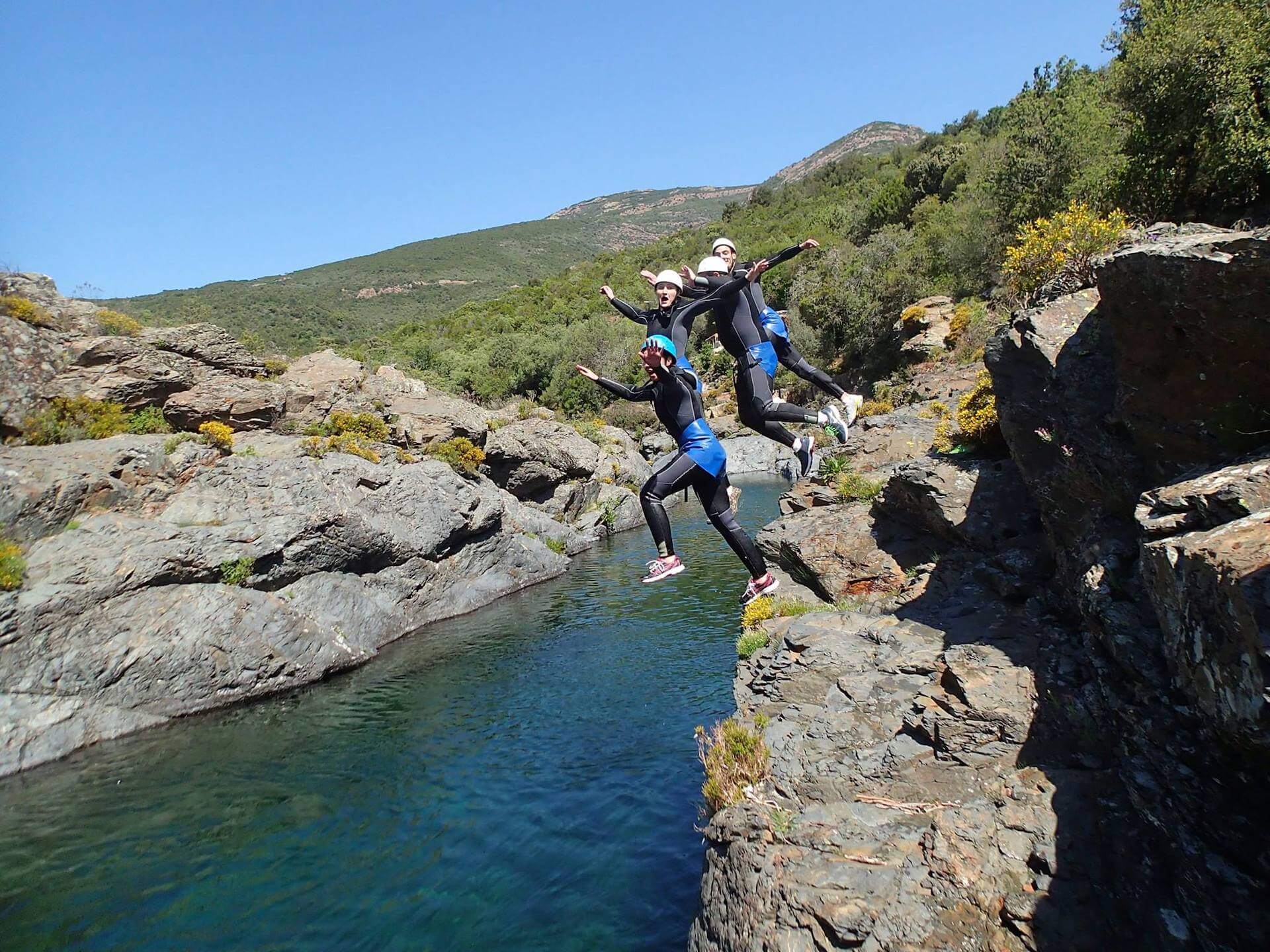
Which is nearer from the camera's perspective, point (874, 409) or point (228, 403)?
point (874, 409)

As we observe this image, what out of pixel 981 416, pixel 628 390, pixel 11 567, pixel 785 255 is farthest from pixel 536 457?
pixel 785 255

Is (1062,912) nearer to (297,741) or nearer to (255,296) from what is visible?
(297,741)

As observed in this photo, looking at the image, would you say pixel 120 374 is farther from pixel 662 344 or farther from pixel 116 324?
pixel 662 344

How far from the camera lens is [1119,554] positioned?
5707 mm

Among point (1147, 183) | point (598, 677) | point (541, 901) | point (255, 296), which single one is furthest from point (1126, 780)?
point (255, 296)

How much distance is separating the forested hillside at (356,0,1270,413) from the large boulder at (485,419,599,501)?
53.3ft

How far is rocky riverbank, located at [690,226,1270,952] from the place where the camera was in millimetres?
4020

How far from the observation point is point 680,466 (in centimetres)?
876

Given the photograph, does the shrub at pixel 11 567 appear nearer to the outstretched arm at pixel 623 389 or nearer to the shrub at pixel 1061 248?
the outstretched arm at pixel 623 389

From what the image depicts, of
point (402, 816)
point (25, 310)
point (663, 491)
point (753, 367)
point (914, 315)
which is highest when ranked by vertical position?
point (25, 310)

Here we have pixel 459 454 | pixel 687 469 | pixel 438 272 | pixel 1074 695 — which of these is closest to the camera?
pixel 1074 695

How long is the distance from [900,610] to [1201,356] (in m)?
4.96

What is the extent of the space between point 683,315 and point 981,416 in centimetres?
480

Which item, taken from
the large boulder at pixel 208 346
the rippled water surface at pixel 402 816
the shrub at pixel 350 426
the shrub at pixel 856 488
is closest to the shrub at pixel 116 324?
the large boulder at pixel 208 346
